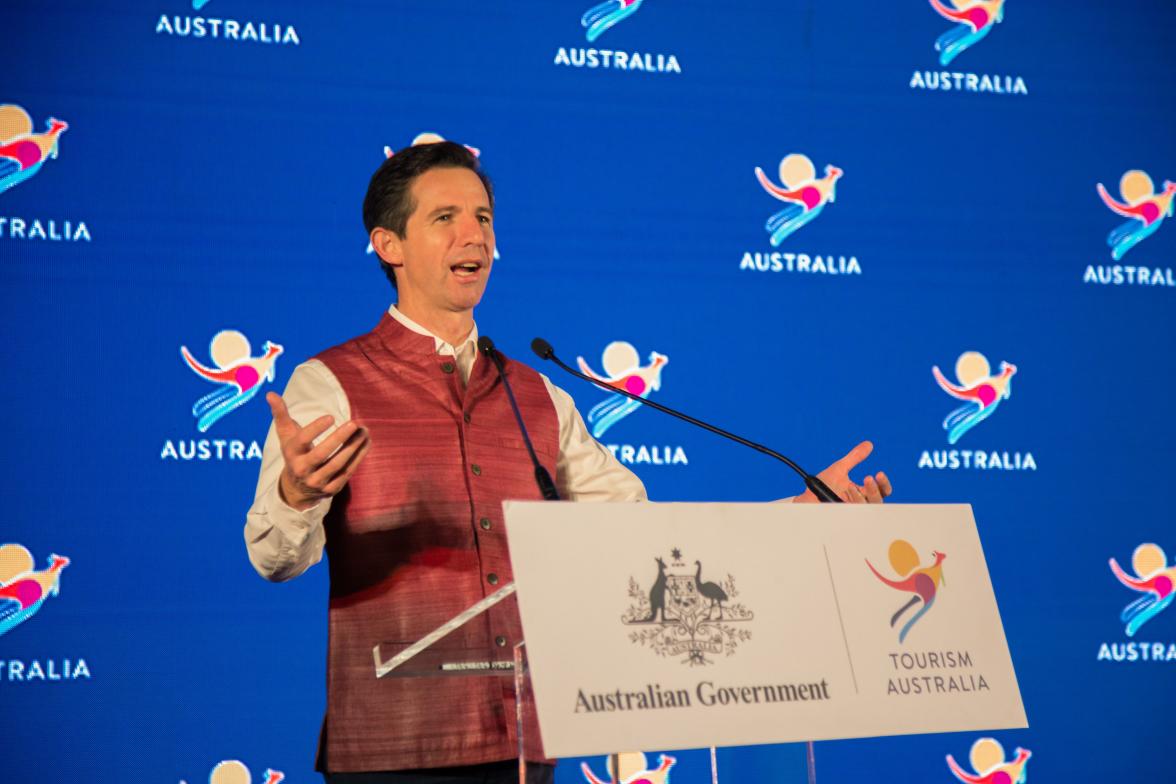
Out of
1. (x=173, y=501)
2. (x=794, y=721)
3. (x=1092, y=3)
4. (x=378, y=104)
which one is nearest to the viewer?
(x=794, y=721)

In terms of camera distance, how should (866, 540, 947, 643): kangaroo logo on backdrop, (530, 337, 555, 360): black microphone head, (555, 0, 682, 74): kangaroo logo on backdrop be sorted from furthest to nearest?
(555, 0, 682, 74): kangaroo logo on backdrop
(530, 337, 555, 360): black microphone head
(866, 540, 947, 643): kangaroo logo on backdrop

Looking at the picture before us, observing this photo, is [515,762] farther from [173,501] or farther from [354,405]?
[173,501]

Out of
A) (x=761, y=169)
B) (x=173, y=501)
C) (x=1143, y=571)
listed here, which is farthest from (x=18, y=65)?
(x=1143, y=571)

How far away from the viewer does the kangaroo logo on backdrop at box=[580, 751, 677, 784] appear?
148cm

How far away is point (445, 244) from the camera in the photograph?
223 centimetres

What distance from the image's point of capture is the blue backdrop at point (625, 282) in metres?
3.17

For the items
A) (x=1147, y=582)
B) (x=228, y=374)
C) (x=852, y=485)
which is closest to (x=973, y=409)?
(x=1147, y=582)

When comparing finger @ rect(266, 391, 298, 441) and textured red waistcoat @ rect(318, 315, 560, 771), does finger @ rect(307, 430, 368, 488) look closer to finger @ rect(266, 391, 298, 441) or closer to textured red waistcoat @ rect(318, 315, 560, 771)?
finger @ rect(266, 391, 298, 441)

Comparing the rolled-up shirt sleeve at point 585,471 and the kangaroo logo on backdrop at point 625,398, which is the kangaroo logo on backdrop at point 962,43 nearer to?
the kangaroo logo on backdrop at point 625,398

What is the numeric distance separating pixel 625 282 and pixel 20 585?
1804mm

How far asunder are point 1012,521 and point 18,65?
10.3 ft

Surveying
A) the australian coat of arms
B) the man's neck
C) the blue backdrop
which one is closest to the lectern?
the australian coat of arms

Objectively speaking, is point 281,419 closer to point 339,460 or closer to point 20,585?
point 339,460

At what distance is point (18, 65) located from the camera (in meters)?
3.25
